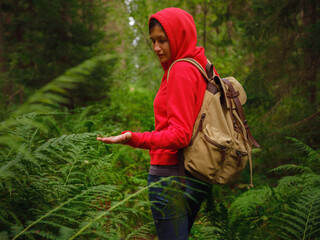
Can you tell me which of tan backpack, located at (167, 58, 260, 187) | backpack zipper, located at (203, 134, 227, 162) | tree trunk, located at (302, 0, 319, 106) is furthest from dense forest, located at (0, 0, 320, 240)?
backpack zipper, located at (203, 134, 227, 162)

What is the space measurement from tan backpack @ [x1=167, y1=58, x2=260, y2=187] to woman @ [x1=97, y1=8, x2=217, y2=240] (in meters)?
0.07

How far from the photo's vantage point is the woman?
174 centimetres

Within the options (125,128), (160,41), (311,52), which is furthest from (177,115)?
(125,128)

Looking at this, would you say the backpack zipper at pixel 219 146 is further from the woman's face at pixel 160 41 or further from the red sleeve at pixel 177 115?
the woman's face at pixel 160 41

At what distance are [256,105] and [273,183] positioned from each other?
1537 mm

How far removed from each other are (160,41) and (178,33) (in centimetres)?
15

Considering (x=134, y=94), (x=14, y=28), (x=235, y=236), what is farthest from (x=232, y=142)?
(x=14, y=28)

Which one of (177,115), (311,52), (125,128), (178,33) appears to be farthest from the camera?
(125,128)

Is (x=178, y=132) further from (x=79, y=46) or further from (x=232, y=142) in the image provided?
(x=79, y=46)

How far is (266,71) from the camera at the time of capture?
5.43m

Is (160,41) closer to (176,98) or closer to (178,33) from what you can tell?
(178,33)

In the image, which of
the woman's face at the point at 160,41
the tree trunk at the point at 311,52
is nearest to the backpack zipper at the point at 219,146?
the woman's face at the point at 160,41

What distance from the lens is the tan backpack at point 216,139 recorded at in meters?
1.82

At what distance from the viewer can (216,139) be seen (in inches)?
71.2
